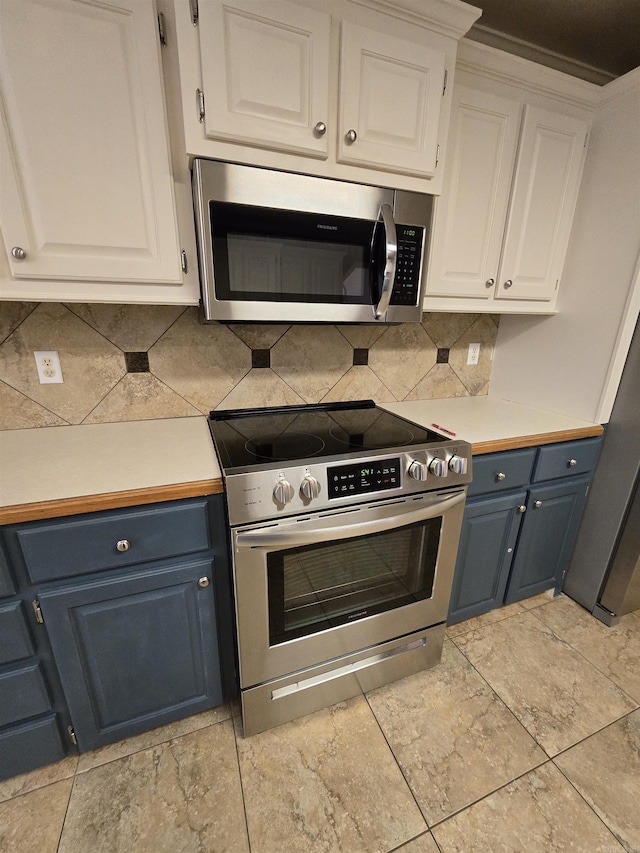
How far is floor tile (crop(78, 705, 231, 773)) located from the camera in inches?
45.3

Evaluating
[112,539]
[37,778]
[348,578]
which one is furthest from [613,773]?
[37,778]

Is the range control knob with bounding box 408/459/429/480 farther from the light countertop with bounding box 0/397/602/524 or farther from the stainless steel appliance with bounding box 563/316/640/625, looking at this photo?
the stainless steel appliance with bounding box 563/316/640/625

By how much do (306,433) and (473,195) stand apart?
1.12 metres

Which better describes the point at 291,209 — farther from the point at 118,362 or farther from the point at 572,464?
the point at 572,464

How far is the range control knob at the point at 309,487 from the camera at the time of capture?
3.24ft

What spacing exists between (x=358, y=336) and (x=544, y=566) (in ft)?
4.62

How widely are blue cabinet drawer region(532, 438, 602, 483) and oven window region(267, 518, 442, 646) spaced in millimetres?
596

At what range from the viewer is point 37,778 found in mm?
1100

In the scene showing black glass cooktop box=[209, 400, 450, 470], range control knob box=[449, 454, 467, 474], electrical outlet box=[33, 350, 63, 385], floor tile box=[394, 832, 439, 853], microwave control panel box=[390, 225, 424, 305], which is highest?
microwave control panel box=[390, 225, 424, 305]

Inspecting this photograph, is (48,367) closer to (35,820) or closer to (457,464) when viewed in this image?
(35,820)

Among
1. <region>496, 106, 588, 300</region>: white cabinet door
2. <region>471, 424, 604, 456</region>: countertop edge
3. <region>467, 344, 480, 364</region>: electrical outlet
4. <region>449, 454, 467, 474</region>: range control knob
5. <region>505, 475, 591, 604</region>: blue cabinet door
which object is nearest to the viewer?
<region>449, 454, 467, 474</region>: range control knob

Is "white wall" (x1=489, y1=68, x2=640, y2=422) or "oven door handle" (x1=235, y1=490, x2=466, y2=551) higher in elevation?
"white wall" (x1=489, y1=68, x2=640, y2=422)

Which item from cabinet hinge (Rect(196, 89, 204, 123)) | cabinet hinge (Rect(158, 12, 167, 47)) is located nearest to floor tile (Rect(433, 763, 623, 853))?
cabinet hinge (Rect(196, 89, 204, 123))

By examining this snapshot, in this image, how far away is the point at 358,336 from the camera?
5.53 feet
